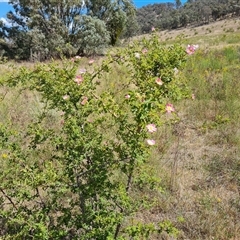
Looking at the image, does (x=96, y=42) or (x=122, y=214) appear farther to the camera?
(x=96, y=42)

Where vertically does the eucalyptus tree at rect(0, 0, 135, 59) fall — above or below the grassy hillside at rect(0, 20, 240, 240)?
above

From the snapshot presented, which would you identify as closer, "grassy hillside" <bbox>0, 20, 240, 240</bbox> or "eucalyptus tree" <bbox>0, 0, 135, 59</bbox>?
"grassy hillside" <bbox>0, 20, 240, 240</bbox>

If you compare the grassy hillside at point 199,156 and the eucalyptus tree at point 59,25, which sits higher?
the eucalyptus tree at point 59,25

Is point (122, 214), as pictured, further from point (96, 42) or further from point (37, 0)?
point (37, 0)

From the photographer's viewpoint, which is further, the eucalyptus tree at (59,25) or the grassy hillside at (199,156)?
the eucalyptus tree at (59,25)

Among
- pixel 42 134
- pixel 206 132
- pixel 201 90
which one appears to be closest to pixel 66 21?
pixel 201 90

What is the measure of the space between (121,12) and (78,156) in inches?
618

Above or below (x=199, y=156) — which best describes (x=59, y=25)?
above

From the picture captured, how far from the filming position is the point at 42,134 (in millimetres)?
1698

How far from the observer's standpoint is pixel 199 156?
322 cm

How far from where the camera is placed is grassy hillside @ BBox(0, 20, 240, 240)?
86.3 inches

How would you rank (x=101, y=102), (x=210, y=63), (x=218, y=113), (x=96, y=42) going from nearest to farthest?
1. (x=101, y=102)
2. (x=218, y=113)
3. (x=210, y=63)
4. (x=96, y=42)

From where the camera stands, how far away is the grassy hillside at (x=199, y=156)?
7.19 feet

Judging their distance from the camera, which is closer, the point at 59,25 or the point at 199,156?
the point at 199,156
